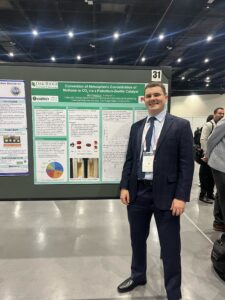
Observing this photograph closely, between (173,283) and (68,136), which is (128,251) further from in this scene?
(68,136)

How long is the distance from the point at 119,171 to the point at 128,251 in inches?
41.3

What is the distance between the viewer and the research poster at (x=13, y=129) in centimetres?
198

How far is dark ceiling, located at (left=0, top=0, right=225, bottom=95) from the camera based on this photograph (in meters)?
4.84

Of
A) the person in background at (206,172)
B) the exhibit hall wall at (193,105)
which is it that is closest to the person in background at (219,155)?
the person in background at (206,172)

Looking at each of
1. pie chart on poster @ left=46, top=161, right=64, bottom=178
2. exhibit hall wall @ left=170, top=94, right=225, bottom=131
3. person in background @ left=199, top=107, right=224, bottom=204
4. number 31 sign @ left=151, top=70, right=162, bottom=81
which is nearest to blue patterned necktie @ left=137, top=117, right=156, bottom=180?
number 31 sign @ left=151, top=70, right=162, bottom=81

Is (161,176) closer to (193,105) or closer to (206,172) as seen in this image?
(206,172)

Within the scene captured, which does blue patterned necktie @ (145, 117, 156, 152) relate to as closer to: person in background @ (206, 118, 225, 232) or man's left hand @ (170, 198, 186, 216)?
man's left hand @ (170, 198, 186, 216)

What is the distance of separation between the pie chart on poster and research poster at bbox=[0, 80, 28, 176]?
0.19m

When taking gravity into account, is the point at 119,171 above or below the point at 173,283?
above

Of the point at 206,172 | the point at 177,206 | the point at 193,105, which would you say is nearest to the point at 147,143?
the point at 177,206

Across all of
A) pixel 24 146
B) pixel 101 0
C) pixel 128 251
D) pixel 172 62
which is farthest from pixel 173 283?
pixel 172 62

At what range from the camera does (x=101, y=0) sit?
4641mm

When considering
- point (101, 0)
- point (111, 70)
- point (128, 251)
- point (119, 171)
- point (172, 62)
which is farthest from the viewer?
point (172, 62)

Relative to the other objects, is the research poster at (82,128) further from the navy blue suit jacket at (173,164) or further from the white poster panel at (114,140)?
the navy blue suit jacket at (173,164)
